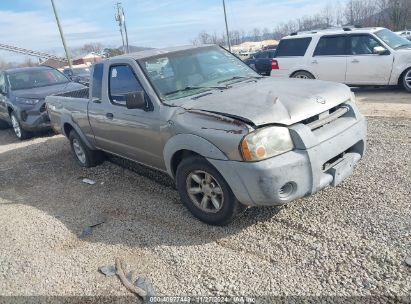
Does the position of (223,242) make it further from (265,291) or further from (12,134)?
(12,134)

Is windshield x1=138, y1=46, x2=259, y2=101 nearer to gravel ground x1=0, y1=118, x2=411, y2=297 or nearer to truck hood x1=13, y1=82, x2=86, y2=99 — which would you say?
gravel ground x1=0, y1=118, x2=411, y2=297

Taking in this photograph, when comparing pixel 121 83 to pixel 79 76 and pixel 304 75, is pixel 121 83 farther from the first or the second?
pixel 79 76

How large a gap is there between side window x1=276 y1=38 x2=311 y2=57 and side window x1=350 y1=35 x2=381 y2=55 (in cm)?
125

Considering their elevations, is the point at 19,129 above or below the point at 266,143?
below

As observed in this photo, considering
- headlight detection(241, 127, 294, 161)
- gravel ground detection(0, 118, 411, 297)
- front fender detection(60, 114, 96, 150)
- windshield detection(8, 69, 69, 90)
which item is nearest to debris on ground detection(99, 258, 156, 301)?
gravel ground detection(0, 118, 411, 297)

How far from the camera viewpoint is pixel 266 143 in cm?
296

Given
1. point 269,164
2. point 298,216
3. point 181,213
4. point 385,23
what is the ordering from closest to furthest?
point 269,164 → point 298,216 → point 181,213 → point 385,23

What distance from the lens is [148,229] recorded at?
3742 millimetres

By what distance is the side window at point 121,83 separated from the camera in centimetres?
412

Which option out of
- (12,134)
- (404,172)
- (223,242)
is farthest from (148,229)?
(12,134)

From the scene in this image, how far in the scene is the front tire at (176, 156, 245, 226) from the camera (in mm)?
3293

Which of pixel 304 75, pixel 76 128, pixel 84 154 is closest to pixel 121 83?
pixel 76 128

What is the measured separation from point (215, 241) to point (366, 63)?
7.85 meters

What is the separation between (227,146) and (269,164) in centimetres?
40
